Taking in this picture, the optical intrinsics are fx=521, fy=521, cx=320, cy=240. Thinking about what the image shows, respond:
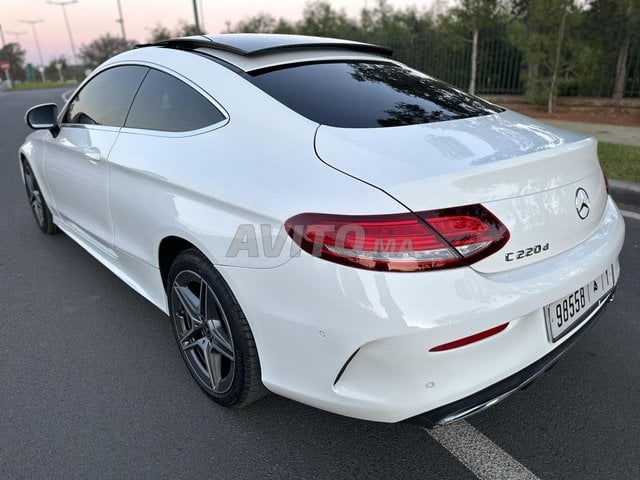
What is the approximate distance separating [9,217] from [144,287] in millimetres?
3521

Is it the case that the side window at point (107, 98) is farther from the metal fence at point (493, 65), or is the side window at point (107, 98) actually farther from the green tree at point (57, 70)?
the green tree at point (57, 70)

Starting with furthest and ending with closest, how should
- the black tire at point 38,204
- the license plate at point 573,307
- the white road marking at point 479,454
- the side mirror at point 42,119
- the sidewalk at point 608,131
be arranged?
the sidewalk at point 608,131 → the black tire at point 38,204 → the side mirror at point 42,119 → the white road marking at point 479,454 → the license plate at point 573,307

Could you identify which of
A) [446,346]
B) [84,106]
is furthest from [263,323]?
[84,106]

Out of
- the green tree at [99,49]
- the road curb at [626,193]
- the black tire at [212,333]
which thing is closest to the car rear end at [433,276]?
the black tire at [212,333]

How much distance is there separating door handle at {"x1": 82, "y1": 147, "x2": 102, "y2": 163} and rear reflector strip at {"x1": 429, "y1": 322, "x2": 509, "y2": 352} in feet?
7.25

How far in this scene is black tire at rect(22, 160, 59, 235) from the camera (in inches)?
178

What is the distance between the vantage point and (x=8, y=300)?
355 centimetres

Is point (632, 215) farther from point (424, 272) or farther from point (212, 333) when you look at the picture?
point (212, 333)

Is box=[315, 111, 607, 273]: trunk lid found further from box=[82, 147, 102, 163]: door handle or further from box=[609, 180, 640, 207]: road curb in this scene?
box=[609, 180, 640, 207]: road curb

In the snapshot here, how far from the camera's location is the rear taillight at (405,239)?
1625mm

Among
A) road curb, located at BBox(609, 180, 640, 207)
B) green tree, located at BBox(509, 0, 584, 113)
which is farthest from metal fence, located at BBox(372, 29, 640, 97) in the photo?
road curb, located at BBox(609, 180, 640, 207)

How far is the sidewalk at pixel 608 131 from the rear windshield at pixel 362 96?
657 centimetres

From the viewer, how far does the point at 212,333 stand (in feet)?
7.61

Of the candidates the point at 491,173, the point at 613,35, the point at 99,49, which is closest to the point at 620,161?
the point at 491,173
